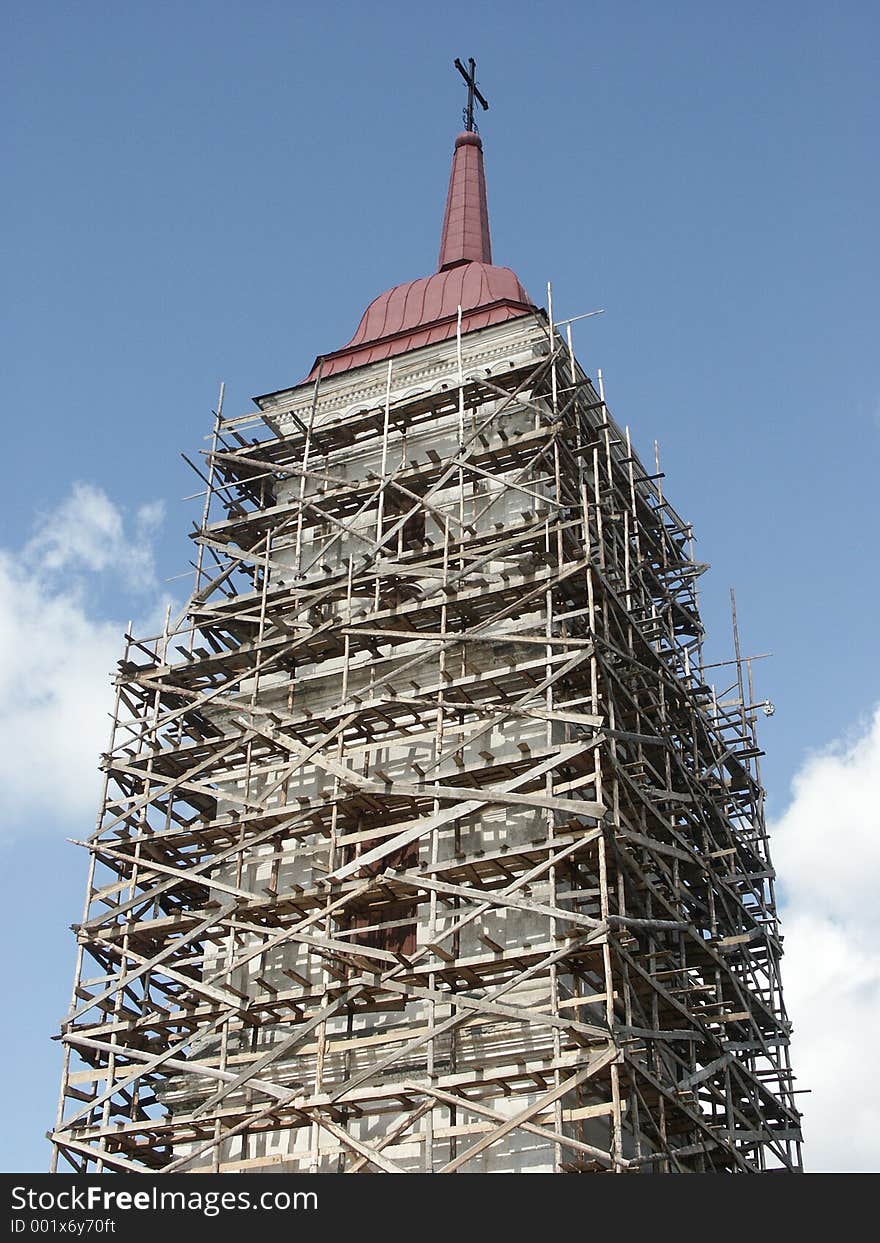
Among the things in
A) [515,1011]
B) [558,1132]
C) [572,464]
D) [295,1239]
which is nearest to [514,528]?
[572,464]

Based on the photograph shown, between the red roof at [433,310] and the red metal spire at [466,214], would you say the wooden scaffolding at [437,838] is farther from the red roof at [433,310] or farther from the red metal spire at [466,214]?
the red metal spire at [466,214]

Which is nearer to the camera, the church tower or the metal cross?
the church tower

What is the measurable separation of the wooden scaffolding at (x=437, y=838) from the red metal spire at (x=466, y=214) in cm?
750

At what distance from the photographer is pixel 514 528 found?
977 inches

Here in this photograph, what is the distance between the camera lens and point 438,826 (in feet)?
71.4

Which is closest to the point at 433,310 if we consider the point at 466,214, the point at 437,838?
the point at 466,214

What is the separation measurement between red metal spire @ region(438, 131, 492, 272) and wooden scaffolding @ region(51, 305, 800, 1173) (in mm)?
7501

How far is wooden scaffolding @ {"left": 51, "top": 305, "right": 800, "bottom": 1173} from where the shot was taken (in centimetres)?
2062

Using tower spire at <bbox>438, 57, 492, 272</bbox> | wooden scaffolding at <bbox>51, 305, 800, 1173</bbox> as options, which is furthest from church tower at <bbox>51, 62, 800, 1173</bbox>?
tower spire at <bbox>438, 57, 492, 272</bbox>

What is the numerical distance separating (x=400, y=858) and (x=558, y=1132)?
542 centimetres

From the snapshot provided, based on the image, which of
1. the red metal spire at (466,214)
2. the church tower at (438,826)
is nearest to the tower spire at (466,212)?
the red metal spire at (466,214)

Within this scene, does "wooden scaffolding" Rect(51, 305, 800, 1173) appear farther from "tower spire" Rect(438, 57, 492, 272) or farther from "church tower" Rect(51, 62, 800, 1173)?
"tower spire" Rect(438, 57, 492, 272)

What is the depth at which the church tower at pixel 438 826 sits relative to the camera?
20.6m

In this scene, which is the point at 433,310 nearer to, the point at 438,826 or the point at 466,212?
the point at 466,212
